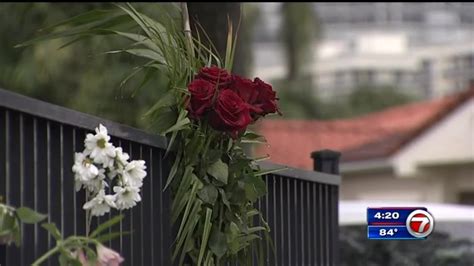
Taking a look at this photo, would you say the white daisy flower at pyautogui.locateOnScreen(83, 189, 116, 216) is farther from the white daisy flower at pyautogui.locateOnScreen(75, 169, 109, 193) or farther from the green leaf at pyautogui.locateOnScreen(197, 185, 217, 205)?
the green leaf at pyautogui.locateOnScreen(197, 185, 217, 205)

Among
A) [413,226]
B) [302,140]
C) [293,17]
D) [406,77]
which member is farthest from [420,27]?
[413,226]

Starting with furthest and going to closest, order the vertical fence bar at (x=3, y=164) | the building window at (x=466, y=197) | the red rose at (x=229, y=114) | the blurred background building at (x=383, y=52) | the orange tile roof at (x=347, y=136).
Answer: the blurred background building at (x=383, y=52) < the orange tile roof at (x=347, y=136) < the building window at (x=466, y=197) < the red rose at (x=229, y=114) < the vertical fence bar at (x=3, y=164)

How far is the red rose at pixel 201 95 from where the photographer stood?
13.7ft

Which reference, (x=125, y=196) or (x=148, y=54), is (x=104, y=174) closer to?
(x=125, y=196)

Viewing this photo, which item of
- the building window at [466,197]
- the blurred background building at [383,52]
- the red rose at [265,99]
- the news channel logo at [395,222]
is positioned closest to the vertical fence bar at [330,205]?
the news channel logo at [395,222]

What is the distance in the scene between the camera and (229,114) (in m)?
4.14

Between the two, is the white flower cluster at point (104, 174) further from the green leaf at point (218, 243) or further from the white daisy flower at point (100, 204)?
the green leaf at point (218, 243)

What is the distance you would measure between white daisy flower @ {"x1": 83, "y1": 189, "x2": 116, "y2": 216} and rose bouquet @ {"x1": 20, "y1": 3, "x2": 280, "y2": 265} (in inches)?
28.4

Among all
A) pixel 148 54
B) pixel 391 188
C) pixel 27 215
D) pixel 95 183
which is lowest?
pixel 27 215

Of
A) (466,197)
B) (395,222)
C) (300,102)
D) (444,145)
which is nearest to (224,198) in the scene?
(395,222)

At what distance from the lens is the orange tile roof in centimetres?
2009

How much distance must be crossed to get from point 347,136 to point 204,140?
788 inches

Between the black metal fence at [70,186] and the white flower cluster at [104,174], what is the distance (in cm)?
12

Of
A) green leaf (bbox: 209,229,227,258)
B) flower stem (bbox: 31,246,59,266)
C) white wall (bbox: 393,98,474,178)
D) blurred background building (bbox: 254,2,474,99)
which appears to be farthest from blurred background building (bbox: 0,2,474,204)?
blurred background building (bbox: 254,2,474,99)
